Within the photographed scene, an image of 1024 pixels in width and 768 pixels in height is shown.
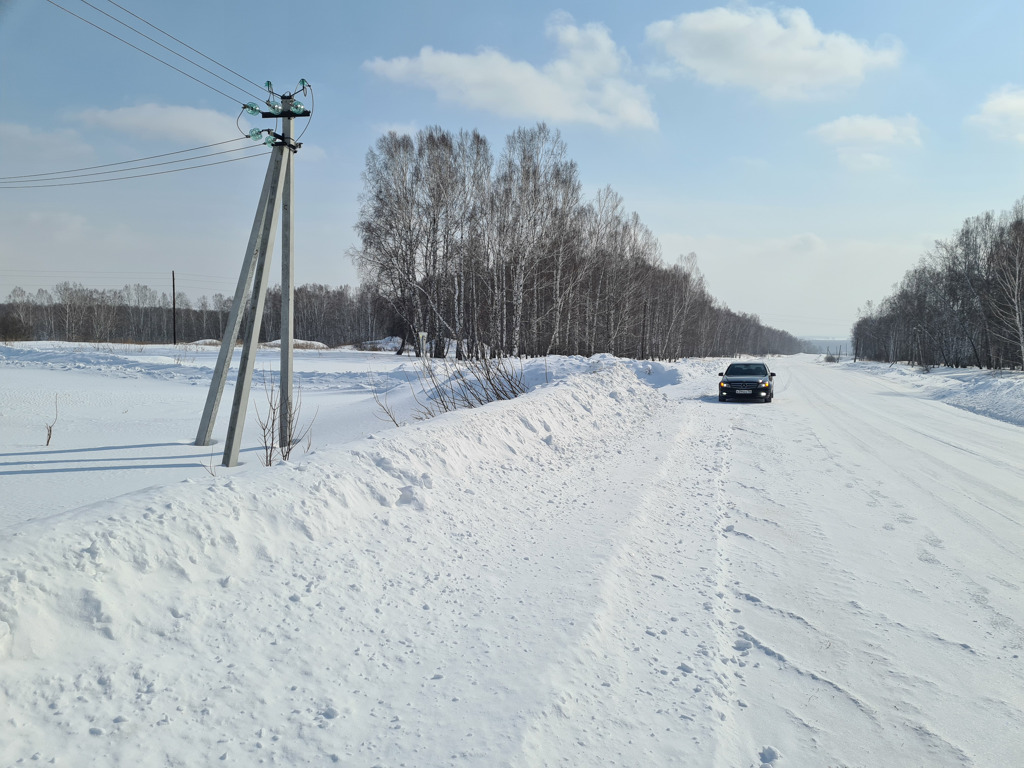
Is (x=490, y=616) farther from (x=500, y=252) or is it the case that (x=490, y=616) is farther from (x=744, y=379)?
(x=500, y=252)

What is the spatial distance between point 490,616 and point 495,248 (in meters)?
23.4

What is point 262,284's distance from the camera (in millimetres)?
8273

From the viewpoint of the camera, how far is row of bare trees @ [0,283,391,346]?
230 feet

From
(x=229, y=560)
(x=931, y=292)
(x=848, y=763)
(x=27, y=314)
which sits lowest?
(x=848, y=763)

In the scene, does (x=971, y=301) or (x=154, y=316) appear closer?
(x=971, y=301)

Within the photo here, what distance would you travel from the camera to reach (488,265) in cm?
2562

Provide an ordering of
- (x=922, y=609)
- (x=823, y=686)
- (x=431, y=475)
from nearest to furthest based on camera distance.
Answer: (x=823, y=686), (x=922, y=609), (x=431, y=475)

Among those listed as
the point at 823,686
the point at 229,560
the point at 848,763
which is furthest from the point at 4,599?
the point at 823,686

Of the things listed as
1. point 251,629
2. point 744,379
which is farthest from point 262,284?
point 744,379

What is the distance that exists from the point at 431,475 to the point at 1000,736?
14.0ft

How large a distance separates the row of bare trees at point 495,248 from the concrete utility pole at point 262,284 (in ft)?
36.3

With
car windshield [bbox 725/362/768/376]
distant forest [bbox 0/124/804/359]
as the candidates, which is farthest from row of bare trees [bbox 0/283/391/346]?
car windshield [bbox 725/362/768/376]

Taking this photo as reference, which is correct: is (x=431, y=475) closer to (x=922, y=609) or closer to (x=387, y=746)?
(x=387, y=746)

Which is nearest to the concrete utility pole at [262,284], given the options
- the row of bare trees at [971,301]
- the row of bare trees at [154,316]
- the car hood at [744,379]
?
the car hood at [744,379]
